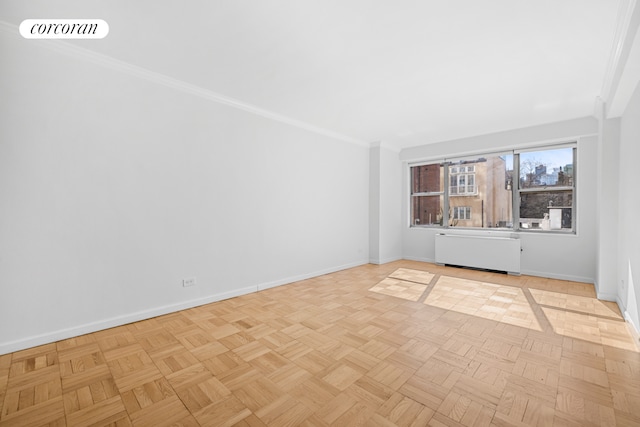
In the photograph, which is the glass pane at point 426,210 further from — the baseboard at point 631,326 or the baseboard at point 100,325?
the baseboard at point 100,325

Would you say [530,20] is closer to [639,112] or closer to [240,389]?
[639,112]

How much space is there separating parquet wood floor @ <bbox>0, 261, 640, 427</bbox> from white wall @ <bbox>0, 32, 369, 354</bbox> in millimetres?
342

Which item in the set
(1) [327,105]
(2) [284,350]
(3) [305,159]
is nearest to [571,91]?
(1) [327,105]

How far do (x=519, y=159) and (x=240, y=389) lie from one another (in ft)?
19.2

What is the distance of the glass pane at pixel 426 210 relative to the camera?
250 inches

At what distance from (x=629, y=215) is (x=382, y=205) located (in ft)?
11.7

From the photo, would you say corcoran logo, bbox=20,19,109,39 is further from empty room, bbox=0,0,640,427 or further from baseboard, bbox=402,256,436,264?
baseboard, bbox=402,256,436,264

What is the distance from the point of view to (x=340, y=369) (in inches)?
79.7

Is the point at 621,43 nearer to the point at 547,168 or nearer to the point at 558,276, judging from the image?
the point at 547,168

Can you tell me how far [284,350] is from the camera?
2309 mm

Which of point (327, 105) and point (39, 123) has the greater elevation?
point (327, 105)

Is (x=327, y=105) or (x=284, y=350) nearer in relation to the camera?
(x=284, y=350)

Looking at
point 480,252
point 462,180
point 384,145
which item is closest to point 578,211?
point 480,252

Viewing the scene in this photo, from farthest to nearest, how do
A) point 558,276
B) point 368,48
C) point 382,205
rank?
point 382,205 < point 558,276 < point 368,48
